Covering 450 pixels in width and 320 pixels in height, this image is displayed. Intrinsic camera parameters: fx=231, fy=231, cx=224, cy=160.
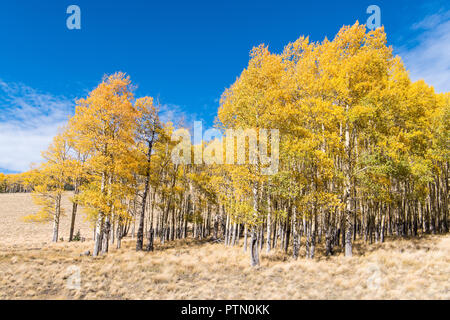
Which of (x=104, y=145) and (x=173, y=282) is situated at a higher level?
(x=104, y=145)

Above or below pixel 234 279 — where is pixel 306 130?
above

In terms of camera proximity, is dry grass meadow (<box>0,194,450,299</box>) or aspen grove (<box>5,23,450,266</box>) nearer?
dry grass meadow (<box>0,194,450,299</box>)

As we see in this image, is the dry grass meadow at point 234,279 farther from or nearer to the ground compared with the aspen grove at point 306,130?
nearer to the ground

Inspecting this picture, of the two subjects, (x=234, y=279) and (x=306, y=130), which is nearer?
(x=234, y=279)

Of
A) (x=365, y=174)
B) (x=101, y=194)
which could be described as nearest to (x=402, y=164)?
(x=365, y=174)

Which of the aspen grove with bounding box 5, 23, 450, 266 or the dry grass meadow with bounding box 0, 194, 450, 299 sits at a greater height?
the aspen grove with bounding box 5, 23, 450, 266

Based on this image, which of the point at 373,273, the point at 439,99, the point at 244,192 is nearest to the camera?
the point at 373,273

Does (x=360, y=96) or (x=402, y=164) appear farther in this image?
(x=360, y=96)

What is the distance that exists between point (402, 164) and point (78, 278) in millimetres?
15410

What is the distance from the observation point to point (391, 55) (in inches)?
491

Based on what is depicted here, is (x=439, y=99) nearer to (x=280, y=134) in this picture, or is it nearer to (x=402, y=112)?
(x=402, y=112)

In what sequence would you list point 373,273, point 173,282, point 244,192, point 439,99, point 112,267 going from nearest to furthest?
point 373,273 < point 173,282 < point 112,267 < point 244,192 < point 439,99

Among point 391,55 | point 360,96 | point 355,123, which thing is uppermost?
point 391,55

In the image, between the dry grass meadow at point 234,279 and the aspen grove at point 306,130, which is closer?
the dry grass meadow at point 234,279
